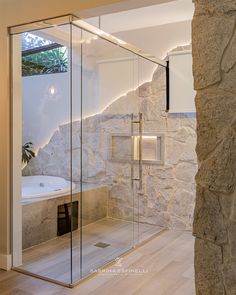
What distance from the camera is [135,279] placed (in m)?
2.80

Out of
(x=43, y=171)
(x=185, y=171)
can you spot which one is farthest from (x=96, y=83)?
(x=185, y=171)

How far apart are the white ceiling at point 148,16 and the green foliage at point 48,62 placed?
0.59 meters

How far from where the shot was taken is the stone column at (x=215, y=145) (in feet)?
5.50

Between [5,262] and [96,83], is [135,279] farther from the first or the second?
[96,83]

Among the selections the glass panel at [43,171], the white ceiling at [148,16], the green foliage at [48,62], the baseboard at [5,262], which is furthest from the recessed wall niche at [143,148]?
the baseboard at [5,262]

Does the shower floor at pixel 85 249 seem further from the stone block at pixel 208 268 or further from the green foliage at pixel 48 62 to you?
the green foliage at pixel 48 62

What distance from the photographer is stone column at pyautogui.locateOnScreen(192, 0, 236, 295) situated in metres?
1.68

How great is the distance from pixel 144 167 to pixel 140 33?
1.81 m

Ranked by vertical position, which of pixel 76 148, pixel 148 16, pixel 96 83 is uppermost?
pixel 148 16

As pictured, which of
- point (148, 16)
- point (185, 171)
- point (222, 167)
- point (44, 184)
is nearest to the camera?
point (222, 167)

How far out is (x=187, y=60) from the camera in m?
4.13

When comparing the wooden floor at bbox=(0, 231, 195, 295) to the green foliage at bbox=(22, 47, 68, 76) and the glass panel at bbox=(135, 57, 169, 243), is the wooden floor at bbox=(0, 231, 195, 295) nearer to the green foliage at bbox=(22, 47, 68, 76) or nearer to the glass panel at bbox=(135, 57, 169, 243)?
the glass panel at bbox=(135, 57, 169, 243)

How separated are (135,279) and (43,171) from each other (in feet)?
7.94

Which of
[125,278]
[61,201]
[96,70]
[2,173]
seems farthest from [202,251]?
[96,70]
